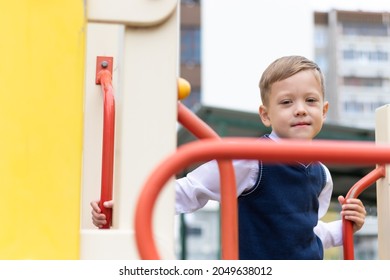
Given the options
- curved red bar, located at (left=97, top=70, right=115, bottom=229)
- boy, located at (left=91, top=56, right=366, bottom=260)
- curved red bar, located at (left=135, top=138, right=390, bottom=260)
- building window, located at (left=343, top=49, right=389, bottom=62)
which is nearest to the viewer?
curved red bar, located at (left=135, top=138, right=390, bottom=260)

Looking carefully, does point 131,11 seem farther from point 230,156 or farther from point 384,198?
point 384,198

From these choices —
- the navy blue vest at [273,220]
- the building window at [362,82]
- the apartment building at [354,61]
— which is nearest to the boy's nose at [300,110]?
the navy blue vest at [273,220]

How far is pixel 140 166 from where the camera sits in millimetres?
1024

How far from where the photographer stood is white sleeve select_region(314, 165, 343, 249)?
5.95 feet

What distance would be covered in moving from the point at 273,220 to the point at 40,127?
0.72m

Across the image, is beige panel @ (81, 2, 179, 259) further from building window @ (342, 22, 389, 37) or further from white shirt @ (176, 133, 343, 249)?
building window @ (342, 22, 389, 37)

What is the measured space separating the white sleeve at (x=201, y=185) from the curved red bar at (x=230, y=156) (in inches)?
24.9

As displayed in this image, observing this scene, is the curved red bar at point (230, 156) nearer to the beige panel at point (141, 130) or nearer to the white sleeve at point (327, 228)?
the beige panel at point (141, 130)

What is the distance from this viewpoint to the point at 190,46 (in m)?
21.3

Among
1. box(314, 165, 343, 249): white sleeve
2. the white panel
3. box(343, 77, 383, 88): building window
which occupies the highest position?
box(343, 77, 383, 88): building window

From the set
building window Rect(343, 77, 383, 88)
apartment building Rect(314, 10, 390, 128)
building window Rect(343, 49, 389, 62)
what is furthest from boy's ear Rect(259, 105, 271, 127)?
building window Rect(343, 49, 389, 62)

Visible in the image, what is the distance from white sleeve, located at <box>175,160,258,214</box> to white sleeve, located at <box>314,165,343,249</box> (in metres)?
0.30

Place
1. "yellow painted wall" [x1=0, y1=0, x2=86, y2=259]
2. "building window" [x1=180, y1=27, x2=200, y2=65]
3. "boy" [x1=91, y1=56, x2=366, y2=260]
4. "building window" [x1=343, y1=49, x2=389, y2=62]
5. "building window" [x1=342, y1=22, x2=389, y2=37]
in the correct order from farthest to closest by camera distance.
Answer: "building window" [x1=343, y1=49, x2=389, y2=62], "building window" [x1=342, y1=22, x2=389, y2=37], "building window" [x1=180, y1=27, x2=200, y2=65], "boy" [x1=91, y1=56, x2=366, y2=260], "yellow painted wall" [x1=0, y1=0, x2=86, y2=259]

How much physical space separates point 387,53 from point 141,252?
3667 centimetres
